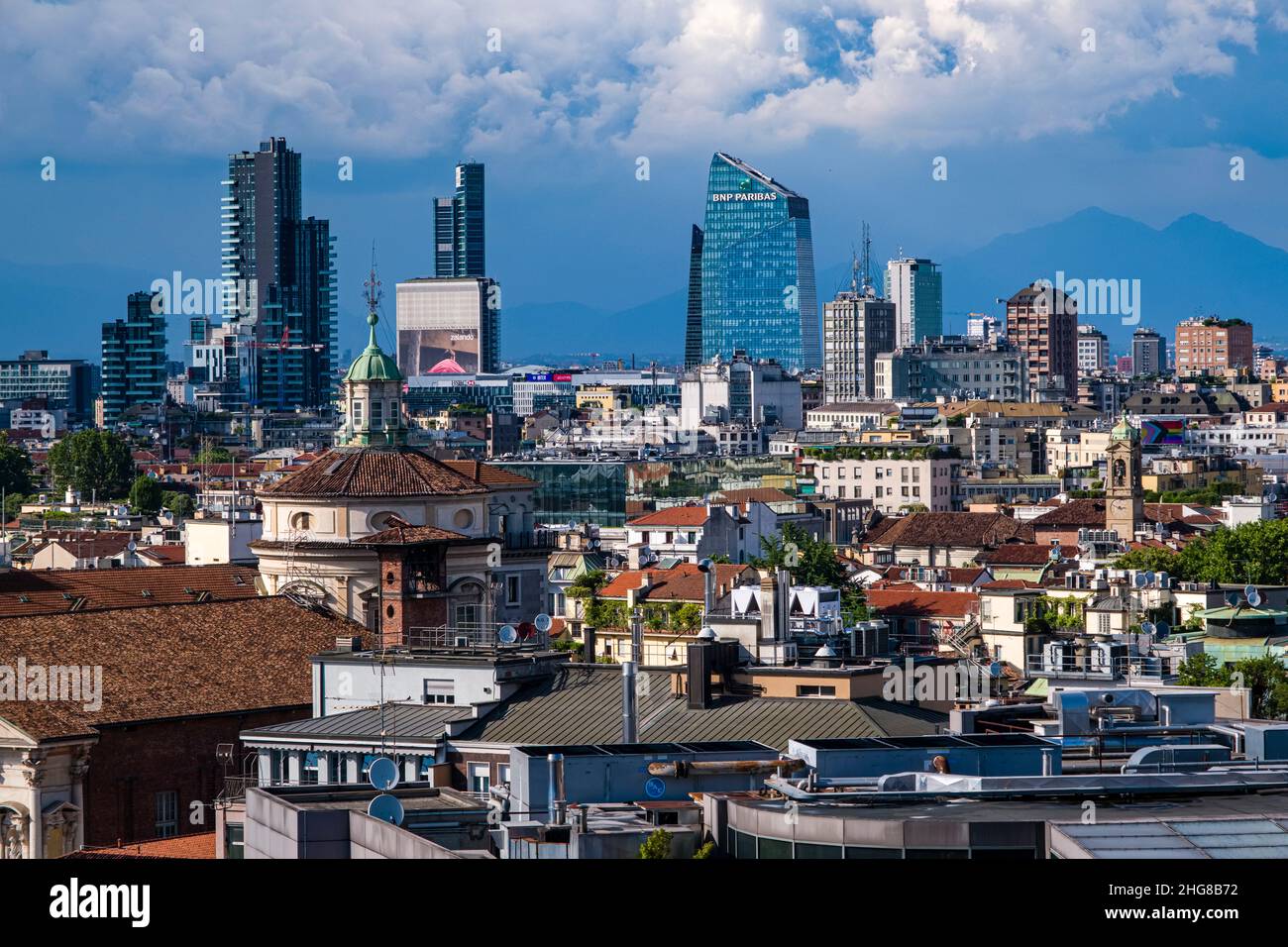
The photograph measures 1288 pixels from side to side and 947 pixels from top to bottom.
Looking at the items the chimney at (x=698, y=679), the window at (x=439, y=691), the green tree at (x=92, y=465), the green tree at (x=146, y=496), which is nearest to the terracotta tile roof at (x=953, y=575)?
the window at (x=439, y=691)

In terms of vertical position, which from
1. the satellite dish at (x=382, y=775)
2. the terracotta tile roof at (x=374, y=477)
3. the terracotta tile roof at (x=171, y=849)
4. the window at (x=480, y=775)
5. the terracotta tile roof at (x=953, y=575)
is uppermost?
the terracotta tile roof at (x=374, y=477)

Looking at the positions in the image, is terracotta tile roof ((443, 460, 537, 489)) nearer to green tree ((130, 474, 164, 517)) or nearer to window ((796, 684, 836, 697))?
window ((796, 684, 836, 697))

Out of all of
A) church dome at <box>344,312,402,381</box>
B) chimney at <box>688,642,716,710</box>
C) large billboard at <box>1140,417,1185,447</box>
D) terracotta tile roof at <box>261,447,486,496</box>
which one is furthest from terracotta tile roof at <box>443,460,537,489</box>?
large billboard at <box>1140,417,1185,447</box>

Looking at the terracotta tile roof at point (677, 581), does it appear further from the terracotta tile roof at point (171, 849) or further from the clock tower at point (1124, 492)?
the clock tower at point (1124, 492)

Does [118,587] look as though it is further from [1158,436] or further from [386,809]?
[1158,436]

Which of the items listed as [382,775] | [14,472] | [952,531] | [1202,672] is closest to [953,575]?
[952,531]
